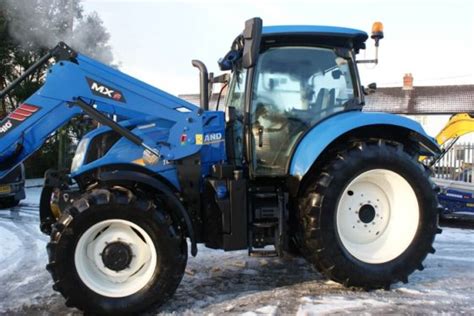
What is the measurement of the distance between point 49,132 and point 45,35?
843 centimetres

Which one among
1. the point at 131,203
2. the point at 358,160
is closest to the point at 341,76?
the point at 358,160

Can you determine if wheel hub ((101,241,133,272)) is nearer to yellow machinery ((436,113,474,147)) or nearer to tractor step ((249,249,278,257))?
tractor step ((249,249,278,257))

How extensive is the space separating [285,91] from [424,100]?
3128 centimetres

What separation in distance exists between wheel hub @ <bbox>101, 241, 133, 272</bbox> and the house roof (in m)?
29.5

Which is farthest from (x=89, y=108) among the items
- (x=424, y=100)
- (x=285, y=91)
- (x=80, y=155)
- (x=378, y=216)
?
(x=424, y=100)

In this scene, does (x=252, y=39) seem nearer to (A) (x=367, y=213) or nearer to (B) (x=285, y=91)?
(B) (x=285, y=91)

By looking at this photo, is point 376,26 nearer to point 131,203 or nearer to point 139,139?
point 139,139

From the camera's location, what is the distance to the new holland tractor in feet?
12.7

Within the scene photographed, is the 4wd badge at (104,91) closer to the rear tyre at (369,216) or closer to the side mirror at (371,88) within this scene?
the rear tyre at (369,216)

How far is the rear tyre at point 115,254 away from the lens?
3.73 m

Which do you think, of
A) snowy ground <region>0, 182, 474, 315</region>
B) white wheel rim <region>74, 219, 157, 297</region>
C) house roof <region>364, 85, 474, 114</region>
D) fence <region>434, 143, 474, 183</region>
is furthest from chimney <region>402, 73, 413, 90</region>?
white wheel rim <region>74, 219, 157, 297</region>

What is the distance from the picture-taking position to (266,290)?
177 inches

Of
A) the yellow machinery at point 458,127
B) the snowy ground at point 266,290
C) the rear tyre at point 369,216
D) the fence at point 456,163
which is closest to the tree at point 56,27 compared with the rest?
the snowy ground at point 266,290

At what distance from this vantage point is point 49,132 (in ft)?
13.7
